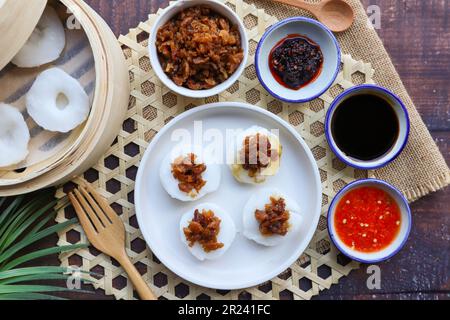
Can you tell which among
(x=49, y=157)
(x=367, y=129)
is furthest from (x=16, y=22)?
(x=367, y=129)

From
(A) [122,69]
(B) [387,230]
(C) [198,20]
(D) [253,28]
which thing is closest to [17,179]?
(A) [122,69]

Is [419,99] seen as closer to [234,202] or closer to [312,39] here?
[312,39]

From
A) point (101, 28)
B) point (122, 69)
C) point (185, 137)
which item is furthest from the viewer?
point (185, 137)

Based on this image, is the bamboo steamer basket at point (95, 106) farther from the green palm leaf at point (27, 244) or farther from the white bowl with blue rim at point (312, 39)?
the white bowl with blue rim at point (312, 39)

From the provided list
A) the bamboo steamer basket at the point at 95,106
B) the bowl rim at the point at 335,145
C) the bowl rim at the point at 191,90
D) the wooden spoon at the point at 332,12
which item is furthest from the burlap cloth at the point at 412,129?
the bamboo steamer basket at the point at 95,106

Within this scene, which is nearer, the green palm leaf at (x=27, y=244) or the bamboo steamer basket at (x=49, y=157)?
the bamboo steamer basket at (x=49, y=157)
